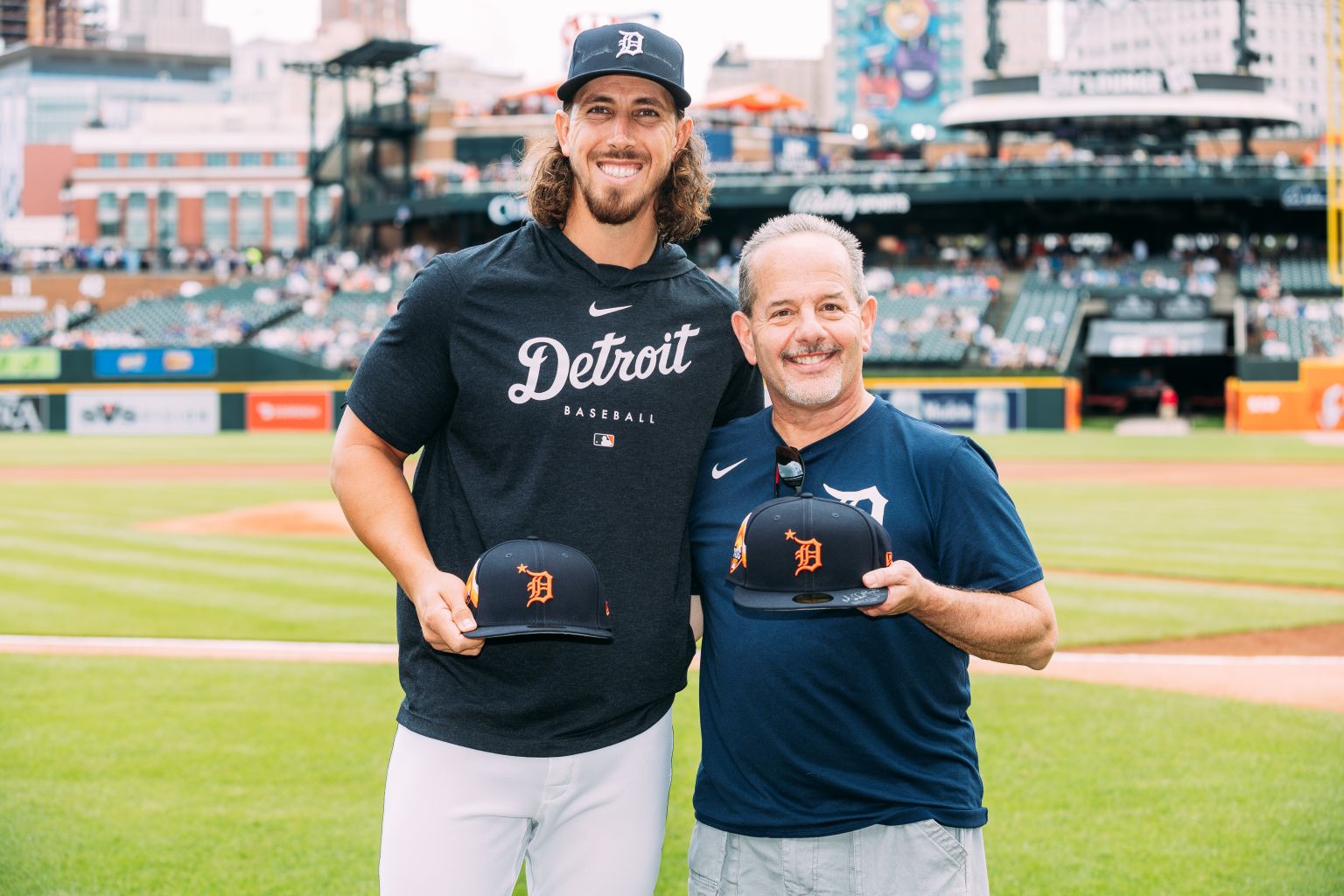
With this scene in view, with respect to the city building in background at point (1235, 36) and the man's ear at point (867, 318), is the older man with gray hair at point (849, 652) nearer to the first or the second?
the man's ear at point (867, 318)

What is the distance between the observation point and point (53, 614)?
10.9 metres

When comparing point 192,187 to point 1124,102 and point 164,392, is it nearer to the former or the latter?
point 164,392

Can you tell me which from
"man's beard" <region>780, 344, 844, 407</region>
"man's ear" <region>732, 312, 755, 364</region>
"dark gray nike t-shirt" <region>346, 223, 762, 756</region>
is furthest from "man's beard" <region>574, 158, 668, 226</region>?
"man's beard" <region>780, 344, 844, 407</region>

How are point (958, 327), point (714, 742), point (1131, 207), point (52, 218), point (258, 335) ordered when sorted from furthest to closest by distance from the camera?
point (52, 218) < point (1131, 207) < point (258, 335) < point (958, 327) < point (714, 742)

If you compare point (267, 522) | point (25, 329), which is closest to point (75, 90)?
point (25, 329)

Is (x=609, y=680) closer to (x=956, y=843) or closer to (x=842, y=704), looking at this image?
(x=842, y=704)

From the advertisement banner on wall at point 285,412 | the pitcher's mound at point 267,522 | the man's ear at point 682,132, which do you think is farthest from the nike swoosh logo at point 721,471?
the advertisement banner on wall at point 285,412

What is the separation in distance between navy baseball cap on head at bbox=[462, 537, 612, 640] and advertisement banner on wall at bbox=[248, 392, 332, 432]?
35.5 meters

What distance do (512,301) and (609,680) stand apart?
34.5 inches

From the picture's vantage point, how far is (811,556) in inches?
97.0

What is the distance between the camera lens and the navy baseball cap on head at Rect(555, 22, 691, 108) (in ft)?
9.81

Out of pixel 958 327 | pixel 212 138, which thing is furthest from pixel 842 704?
pixel 212 138

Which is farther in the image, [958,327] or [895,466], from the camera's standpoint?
[958,327]

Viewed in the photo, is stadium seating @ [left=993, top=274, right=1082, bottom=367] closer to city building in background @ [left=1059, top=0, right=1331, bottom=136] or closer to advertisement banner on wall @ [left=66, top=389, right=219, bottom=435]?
advertisement banner on wall @ [left=66, top=389, right=219, bottom=435]
